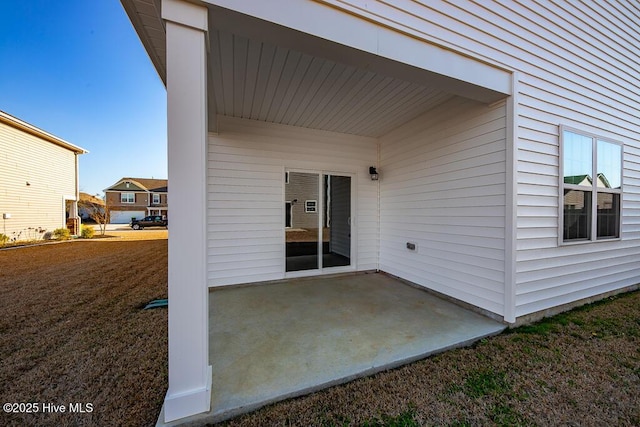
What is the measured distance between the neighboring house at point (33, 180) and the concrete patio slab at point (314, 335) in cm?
1196

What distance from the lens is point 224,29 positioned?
5.86ft

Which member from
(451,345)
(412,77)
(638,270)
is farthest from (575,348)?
(638,270)

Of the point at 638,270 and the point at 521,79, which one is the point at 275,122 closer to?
the point at 521,79

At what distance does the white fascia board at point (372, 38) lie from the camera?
1.74 meters

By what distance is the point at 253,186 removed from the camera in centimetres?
442

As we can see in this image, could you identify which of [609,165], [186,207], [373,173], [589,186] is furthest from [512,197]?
[186,207]

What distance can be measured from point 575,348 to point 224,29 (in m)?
4.27

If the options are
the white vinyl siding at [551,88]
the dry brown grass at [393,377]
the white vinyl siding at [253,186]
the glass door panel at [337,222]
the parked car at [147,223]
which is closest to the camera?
the dry brown grass at [393,377]

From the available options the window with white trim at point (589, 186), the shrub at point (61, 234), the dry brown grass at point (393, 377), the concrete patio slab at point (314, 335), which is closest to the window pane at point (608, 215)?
the window with white trim at point (589, 186)

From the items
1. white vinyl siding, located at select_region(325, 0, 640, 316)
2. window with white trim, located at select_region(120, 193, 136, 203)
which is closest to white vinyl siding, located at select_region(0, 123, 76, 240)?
white vinyl siding, located at select_region(325, 0, 640, 316)

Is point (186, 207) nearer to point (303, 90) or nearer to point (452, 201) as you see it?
point (303, 90)

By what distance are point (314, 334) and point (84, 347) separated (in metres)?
2.27

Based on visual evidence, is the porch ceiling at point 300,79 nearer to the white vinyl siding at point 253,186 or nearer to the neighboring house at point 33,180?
the white vinyl siding at point 253,186

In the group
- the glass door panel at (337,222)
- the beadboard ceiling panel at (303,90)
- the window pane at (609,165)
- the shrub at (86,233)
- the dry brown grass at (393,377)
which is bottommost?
the dry brown grass at (393,377)
